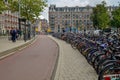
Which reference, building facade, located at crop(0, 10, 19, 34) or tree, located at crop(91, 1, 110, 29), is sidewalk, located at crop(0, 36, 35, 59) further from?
building facade, located at crop(0, 10, 19, 34)

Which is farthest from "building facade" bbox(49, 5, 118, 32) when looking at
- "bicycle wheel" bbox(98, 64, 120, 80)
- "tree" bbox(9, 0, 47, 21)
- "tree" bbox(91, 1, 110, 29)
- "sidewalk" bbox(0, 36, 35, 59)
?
"bicycle wheel" bbox(98, 64, 120, 80)

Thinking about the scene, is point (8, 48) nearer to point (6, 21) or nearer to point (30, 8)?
point (30, 8)

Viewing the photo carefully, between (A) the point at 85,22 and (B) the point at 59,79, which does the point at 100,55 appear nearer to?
(B) the point at 59,79

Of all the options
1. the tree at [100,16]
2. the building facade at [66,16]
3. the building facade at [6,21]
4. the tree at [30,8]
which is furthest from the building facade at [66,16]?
the tree at [30,8]

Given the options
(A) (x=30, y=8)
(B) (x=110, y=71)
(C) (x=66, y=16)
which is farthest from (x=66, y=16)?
(B) (x=110, y=71)

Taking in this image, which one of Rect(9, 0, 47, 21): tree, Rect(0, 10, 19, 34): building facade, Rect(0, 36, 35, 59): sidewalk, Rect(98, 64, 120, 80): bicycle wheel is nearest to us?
Rect(98, 64, 120, 80): bicycle wheel

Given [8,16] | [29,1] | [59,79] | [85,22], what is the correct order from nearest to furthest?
[59,79] < [29,1] < [8,16] < [85,22]

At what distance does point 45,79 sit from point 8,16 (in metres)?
102

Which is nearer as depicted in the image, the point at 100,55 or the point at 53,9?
the point at 100,55

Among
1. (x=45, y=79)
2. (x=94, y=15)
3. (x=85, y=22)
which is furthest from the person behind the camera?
(x=85, y=22)

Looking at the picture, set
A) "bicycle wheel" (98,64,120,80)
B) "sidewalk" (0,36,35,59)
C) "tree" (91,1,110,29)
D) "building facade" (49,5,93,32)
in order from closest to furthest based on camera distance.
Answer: "bicycle wheel" (98,64,120,80) < "sidewalk" (0,36,35,59) < "tree" (91,1,110,29) < "building facade" (49,5,93,32)

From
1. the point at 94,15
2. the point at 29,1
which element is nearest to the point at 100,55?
the point at 29,1

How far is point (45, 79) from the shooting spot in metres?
11.1

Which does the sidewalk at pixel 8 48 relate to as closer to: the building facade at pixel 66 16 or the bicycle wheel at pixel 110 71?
the bicycle wheel at pixel 110 71
